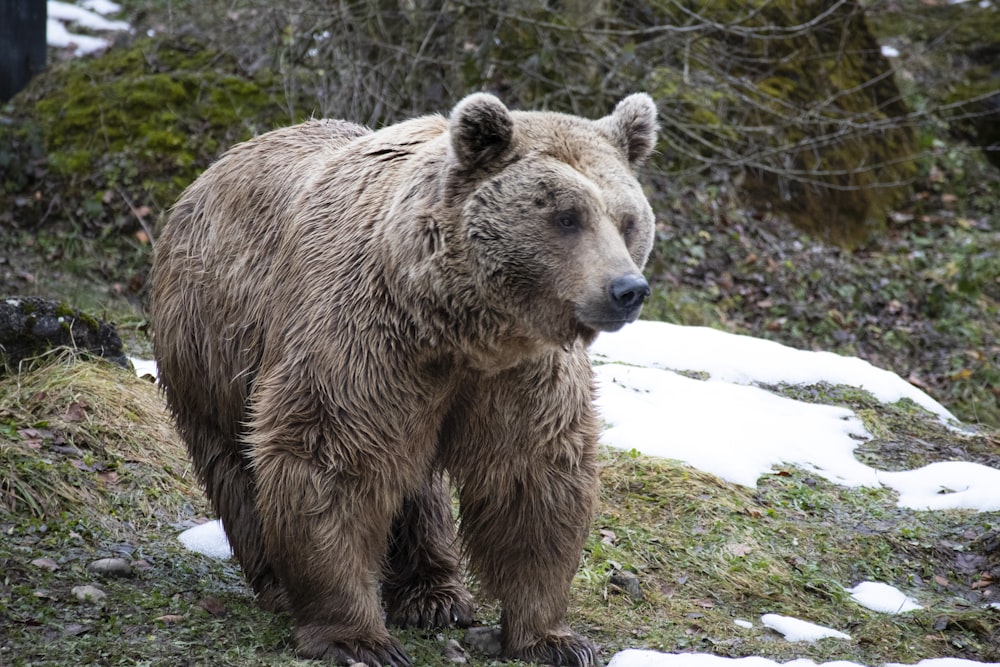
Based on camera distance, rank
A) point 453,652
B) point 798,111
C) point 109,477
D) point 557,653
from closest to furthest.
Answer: point 557,653
point 453,652
point 109,477
point 798,111

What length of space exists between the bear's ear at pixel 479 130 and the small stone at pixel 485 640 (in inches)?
80.4

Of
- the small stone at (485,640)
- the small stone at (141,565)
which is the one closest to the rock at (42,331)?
the small stone at (141,565)

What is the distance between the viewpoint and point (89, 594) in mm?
4656

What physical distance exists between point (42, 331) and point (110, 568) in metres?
2.12

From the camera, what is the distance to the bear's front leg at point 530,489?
4422 millimetres

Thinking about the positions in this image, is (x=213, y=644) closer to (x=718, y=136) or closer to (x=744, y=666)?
(x=744, y=666)

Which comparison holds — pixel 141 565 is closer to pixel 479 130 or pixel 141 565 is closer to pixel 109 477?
pixel 109 477

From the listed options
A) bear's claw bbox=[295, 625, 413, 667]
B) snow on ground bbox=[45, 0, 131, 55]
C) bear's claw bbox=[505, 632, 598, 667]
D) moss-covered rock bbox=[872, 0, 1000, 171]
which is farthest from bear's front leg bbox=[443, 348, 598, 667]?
moss-covered rock bbox=[872, 0, 1000, 171]

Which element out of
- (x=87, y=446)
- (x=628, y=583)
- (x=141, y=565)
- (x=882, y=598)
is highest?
(x=87, y=446)

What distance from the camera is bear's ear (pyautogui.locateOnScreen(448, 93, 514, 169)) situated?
4074 millimetres

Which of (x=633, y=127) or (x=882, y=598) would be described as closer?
(x=633, y=127)

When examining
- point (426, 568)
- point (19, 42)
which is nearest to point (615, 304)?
point (426, 568)

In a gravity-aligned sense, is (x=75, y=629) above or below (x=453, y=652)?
above

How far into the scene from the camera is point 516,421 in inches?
174
